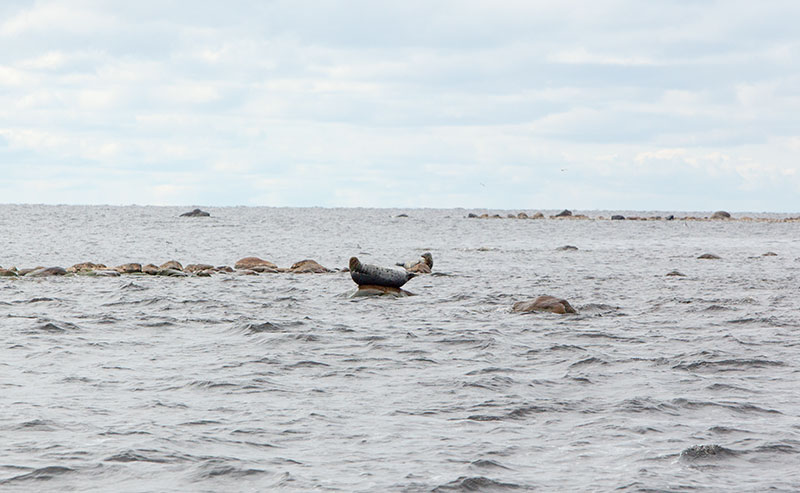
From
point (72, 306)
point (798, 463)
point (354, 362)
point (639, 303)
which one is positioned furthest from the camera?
point (639, 303)

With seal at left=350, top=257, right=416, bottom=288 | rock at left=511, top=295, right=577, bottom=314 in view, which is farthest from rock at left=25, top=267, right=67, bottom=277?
rock at left=511, top=295, right=577, bottom=314

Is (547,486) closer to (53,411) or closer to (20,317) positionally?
(53,411)

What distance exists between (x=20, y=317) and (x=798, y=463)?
16.2m

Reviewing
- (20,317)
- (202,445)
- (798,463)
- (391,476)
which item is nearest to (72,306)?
(20,317)

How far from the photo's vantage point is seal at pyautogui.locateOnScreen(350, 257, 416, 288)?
82.8 feet

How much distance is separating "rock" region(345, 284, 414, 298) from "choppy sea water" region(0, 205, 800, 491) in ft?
1.71

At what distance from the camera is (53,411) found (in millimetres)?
10742

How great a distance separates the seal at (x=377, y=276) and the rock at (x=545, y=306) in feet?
16.1

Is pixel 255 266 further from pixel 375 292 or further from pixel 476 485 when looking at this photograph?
pixel 476 485

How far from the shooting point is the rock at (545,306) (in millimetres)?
21469

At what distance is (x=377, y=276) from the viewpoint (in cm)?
2569

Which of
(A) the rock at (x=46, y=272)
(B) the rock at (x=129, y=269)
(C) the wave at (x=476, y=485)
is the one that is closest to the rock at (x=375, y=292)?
(B) the rock at (x=129, y=269)

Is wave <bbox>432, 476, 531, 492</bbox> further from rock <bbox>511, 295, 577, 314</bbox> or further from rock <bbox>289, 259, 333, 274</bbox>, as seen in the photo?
rock <bbox>289, 259, 333, 274</bbox>

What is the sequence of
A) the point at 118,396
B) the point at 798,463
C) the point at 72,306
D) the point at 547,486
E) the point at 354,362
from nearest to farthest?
the point at 547,486 < the point at 798,463 < the point at 118,396 < the point at 354,362 < the point at 72,306
